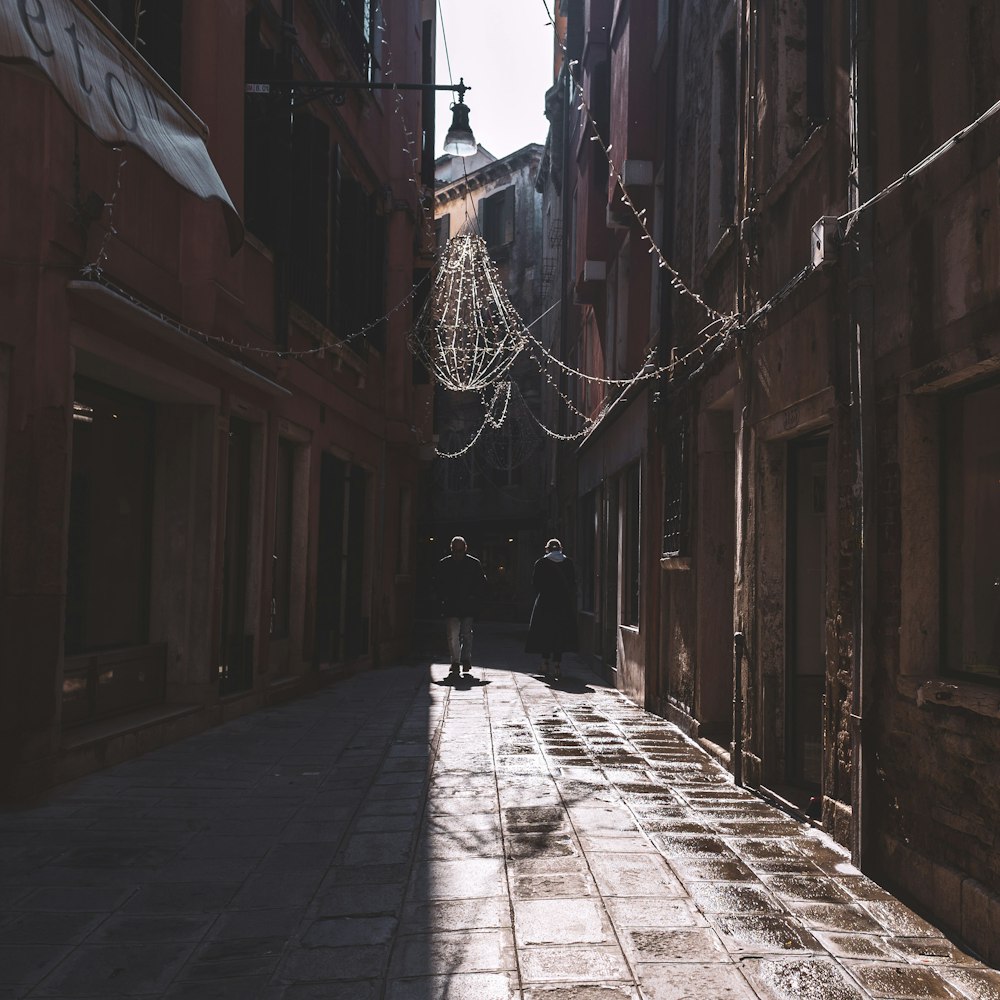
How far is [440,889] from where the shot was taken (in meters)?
5.07

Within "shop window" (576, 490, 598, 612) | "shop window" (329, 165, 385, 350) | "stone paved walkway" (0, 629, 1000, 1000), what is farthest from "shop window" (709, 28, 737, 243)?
"shop window" (576, 490, 598, 612)

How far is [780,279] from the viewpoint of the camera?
7578 mm

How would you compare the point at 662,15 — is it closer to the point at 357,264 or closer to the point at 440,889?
the point at 357,264

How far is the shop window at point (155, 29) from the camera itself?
842cm

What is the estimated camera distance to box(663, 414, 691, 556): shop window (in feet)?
34.7

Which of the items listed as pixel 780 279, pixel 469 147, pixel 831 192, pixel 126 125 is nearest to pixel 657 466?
pixel 469 147

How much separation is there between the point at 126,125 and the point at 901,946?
5243 mm

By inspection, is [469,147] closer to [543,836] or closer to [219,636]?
[219,636]

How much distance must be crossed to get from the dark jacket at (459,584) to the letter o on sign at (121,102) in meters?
9.37

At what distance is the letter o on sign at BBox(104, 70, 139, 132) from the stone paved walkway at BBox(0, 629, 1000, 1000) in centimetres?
367

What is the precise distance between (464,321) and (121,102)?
2288cm

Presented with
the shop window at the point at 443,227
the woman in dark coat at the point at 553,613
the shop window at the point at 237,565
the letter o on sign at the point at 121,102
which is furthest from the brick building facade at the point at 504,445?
the letter o on sign at the point at 121,102

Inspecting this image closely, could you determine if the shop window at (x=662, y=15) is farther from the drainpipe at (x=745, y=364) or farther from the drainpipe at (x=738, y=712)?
the drainpipe at (x=738, y=712)

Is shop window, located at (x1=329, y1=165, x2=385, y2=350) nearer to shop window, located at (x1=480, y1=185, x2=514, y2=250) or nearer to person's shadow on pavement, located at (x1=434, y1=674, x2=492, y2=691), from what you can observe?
person's shadow on pavement, located at (x1=434, y1=674, x2=492, y2=691)
